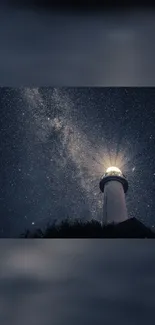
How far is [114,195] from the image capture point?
67.9 ft

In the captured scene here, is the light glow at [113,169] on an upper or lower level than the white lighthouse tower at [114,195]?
upper

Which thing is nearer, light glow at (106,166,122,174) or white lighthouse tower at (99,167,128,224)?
white lighthouse tower at (99,167,128,224)

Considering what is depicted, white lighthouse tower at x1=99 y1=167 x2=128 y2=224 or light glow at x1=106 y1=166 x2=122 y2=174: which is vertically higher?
light glow at x1=106 y1=166 x2=122 y2=174

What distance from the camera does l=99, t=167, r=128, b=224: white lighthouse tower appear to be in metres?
18.2

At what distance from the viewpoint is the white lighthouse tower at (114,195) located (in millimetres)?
18203

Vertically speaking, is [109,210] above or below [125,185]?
below

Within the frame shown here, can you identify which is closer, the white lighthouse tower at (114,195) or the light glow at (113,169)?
the white lighthouse tower at (114,195)

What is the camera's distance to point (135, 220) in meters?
15.8
